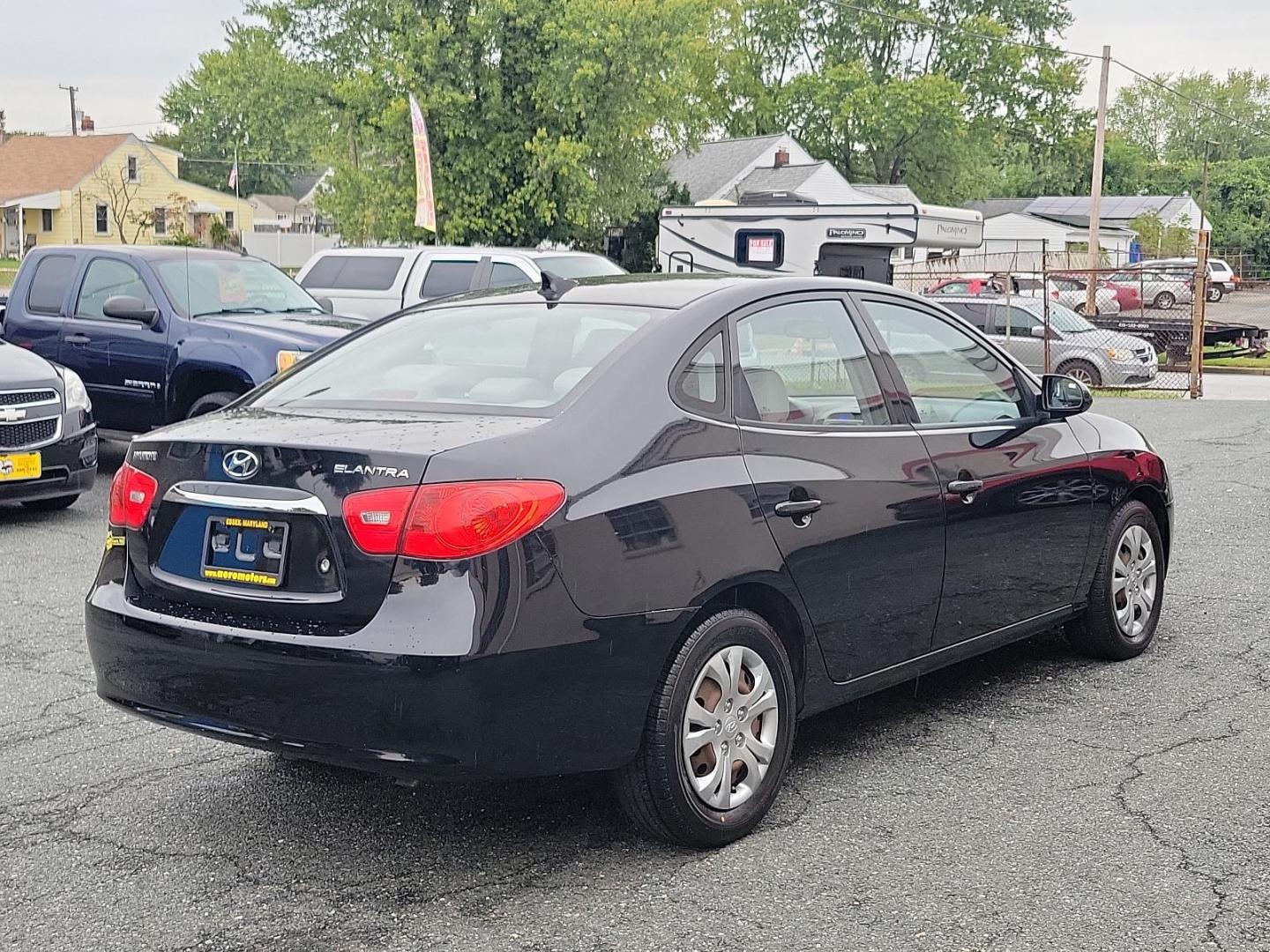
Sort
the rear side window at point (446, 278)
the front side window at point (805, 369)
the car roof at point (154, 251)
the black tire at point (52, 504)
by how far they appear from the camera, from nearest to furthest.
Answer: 1. the front side window at point (805, 369)
2. the black tire at point (52, 504)
3. the car roof at point (154, 251)
4. the rear side window at point (446, 278)

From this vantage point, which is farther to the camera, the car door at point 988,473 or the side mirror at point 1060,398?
the side mirror at point 1060,398

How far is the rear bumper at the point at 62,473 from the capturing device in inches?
360

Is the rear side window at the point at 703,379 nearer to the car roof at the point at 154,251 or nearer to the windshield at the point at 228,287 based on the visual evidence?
the windshield at the point at 228,287

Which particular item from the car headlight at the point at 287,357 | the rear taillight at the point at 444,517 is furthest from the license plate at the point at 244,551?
the car headlight at the point at 287,357

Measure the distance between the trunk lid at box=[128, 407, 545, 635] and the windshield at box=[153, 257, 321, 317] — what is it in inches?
298

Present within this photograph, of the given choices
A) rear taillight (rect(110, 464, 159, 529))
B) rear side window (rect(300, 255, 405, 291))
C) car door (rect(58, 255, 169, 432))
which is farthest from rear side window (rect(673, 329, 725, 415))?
rear side window (rect(300, 255, 405, 291))

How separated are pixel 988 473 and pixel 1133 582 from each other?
1.33 meters

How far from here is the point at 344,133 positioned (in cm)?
3216

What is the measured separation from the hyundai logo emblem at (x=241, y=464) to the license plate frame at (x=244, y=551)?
11 centimetres

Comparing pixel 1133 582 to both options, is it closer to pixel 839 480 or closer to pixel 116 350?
pixel 839 480

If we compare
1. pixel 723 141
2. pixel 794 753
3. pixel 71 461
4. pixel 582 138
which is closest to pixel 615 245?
pixel 582 138

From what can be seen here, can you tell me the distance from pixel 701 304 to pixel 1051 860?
186 cm

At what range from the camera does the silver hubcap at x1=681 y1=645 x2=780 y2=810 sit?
397 centimetres

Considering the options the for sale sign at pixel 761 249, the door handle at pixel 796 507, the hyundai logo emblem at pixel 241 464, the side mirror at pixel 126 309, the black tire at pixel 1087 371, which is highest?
the for sale sign at pixel 761 249
